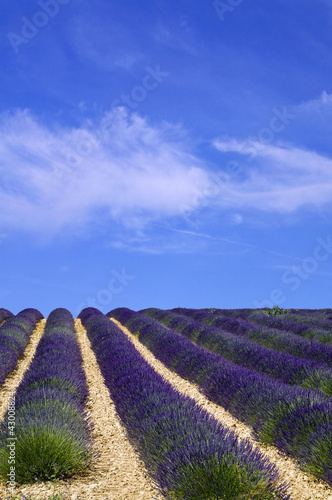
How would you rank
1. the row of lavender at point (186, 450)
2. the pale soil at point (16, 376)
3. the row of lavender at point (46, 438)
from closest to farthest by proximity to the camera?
the row of lavender at point (186, 450)
the row of lavender at point (46, 438)
the pale soil at point (16, 376)

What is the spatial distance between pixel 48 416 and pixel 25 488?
2.60 ft

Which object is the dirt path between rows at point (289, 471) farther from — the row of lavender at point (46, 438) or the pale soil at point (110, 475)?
the row of lavender at point (46, 438)

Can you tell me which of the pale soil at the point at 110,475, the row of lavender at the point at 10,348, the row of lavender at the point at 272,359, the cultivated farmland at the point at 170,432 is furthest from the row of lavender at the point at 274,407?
the row of lavender at the point at 10,348

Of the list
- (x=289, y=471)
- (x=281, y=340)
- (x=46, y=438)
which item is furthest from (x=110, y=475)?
(x=281, y=340)

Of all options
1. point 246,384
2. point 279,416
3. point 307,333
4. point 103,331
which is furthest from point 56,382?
point 307,333

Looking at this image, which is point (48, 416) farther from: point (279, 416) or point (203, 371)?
point (203, 371)

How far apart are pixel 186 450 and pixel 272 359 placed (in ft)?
15.5

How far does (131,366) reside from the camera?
6.66 m

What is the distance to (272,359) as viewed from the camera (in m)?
7.53

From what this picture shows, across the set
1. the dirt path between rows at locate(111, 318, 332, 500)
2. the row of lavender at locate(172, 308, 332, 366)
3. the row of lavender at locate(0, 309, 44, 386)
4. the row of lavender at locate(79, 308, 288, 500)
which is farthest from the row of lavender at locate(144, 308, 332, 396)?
the row of lavender at locate(0, 309, 44, 386)

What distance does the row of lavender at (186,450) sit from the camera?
289 centimetres

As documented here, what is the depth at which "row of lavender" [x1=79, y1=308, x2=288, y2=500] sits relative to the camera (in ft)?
9.49

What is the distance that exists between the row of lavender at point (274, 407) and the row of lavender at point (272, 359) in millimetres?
751

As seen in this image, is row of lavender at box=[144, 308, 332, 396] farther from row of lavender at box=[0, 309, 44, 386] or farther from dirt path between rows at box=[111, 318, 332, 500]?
row of lavender at box=[0, 309, 44, 386]
